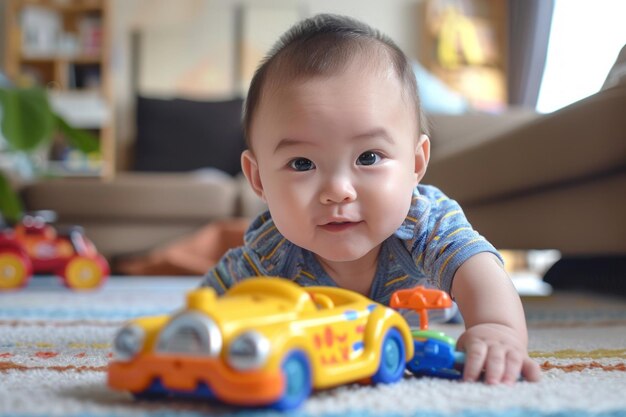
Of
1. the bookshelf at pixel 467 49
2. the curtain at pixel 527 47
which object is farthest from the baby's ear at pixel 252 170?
the bookshelf at pixel 467 49

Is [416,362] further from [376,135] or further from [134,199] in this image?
[134,199]

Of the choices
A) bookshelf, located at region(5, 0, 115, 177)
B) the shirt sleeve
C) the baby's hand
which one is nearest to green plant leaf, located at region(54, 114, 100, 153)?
the shirt sleeve

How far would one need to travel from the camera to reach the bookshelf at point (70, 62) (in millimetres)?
4098

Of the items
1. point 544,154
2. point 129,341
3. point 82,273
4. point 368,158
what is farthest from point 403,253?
point 82,273

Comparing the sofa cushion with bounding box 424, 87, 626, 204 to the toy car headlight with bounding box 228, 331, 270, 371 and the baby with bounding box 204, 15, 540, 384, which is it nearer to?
the baby with bounding box 204, 15, 540, 384

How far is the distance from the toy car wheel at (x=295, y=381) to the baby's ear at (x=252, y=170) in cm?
37

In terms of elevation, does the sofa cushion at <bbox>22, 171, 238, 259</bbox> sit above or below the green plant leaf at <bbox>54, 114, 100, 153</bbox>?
below

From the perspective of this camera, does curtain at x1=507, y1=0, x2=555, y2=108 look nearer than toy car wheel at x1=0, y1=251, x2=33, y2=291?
No

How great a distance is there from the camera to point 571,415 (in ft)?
1.50

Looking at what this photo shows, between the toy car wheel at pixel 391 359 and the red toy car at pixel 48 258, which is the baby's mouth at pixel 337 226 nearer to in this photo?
the toy car wheel at pixel 391 359

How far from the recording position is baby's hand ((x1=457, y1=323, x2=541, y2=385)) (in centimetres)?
58

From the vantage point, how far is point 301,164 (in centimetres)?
70

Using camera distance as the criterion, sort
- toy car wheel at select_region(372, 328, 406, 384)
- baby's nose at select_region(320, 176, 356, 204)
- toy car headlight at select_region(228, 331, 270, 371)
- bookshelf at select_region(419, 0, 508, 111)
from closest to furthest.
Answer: toy car headlight at select_region(228, 331, 270, 371), toy car wheel at select_region(372, 328, 406, 384), baby's nose at select_region(320, 176, 356, 204), bookshelf at select_region(419, 0, 508, 111)

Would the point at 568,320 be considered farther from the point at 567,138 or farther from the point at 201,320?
the point at 201,320
